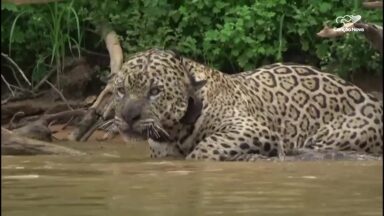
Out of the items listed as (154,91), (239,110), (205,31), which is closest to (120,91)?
(154,91)

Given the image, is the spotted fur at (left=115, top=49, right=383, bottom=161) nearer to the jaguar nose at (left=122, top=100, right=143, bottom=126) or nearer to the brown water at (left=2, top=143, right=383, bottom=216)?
the jaguar nose at (left=122, top=100, right=143, bottom=126)

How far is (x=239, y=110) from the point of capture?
7.87m

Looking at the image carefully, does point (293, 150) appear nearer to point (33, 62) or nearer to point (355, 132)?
point (355, 132)

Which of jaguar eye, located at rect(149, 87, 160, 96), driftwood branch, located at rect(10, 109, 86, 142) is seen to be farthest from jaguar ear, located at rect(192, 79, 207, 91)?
driftwood branch, located at rect(10, 109, 86, 142)

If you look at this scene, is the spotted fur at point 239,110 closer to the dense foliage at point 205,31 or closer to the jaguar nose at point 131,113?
the jaguar nose at point 131,113

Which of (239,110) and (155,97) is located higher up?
(155,97)

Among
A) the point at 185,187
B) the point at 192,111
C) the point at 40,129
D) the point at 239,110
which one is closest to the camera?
the point at 185,187

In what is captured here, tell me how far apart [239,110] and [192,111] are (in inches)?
13.5

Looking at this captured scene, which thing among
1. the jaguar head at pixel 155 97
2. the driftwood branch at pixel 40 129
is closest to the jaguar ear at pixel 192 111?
the jaguar head at pixel 155 97

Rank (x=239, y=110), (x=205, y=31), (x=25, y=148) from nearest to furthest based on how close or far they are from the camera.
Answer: (x=25, y=148) → (x=239, y=110) → (x=205, y=31)

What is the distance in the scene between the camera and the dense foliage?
10.1m

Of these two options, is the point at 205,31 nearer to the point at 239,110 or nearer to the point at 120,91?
the point at 239,110

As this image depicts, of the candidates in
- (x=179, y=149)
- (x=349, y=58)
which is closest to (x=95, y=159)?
(x=179, y=149)

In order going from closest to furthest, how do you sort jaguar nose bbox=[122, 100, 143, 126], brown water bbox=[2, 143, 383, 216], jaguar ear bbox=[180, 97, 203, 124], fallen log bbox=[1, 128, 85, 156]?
brown water bbox=[2, 143, 383, 216]
fallen log bbox=[1, 128, 85, 156]
jaguar nose bbox=[122, 100, 143, 126]
jaguar ear bbox=[180, 97, 203, 124]
